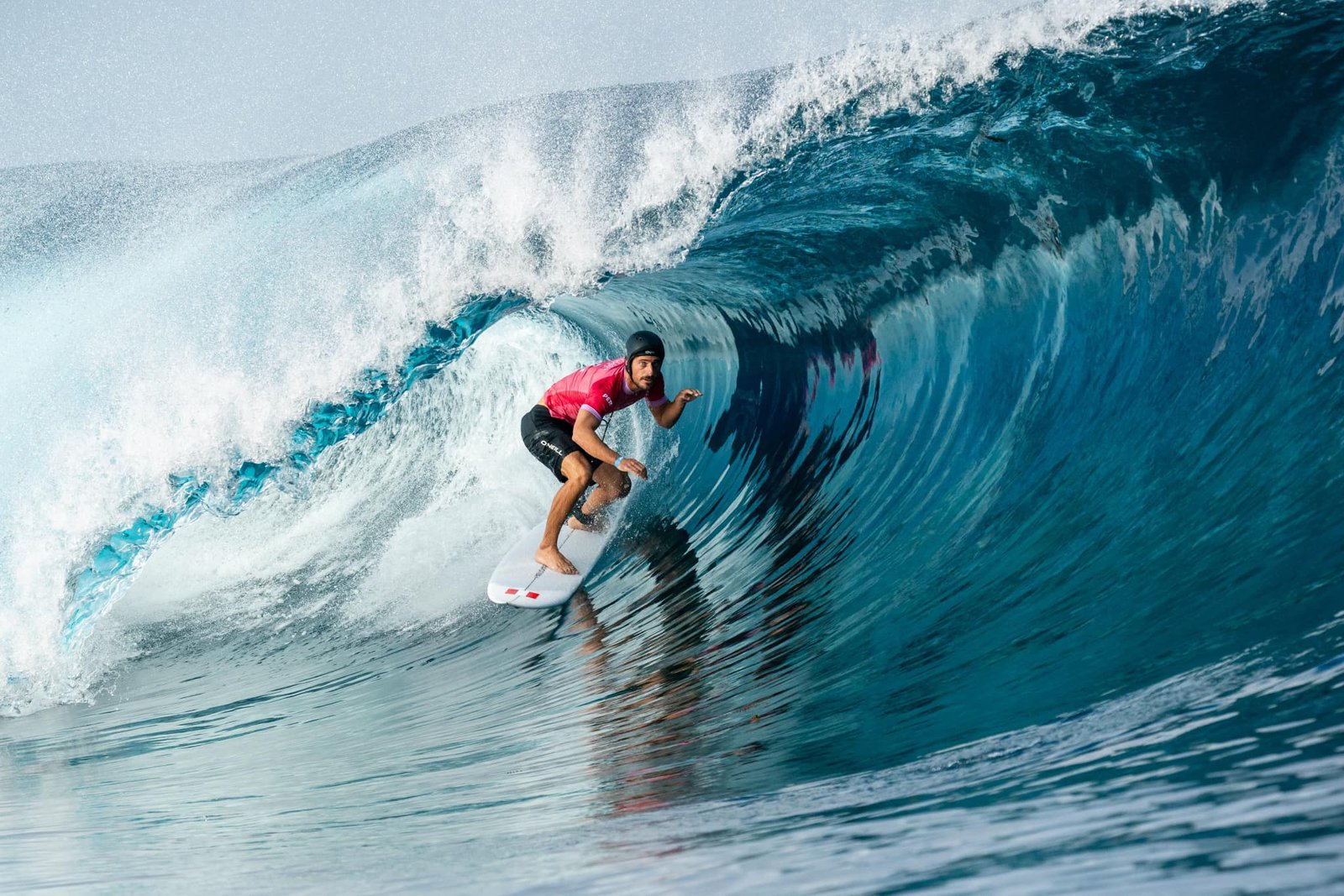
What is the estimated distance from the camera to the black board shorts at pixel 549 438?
16.0 ft

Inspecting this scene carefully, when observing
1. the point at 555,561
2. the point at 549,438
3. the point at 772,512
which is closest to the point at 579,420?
the point at 549,438

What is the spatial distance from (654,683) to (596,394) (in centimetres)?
173

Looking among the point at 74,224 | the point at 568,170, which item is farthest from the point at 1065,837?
the point at 74,224

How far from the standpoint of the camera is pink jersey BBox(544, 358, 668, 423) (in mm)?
4758

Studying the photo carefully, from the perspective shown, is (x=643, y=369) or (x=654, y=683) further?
(x=643, y=369)

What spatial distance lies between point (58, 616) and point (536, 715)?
12.0 feet

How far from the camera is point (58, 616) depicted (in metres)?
5.59

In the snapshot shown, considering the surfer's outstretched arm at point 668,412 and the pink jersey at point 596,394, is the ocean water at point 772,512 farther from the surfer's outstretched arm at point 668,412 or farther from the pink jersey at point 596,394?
the pink jersey at point 596,394

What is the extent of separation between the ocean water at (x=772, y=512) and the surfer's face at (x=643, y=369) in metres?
0.94

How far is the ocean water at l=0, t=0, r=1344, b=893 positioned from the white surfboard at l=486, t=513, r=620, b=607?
12 centimetres

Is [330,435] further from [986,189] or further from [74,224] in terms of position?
[74,224]

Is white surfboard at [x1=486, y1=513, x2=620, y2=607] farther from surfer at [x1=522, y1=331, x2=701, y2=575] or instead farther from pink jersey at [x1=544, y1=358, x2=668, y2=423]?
pink jersey at [x1=544, y1=358, x2=668, y2=423]

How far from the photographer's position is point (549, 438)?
16.1 feet

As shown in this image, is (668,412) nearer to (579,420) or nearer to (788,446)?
(579,420)
